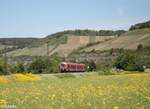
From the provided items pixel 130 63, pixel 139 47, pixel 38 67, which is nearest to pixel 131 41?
pixel 139 47

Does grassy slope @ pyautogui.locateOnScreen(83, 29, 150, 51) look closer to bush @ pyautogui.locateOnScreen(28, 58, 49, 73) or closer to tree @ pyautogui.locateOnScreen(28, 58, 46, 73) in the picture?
bush @ pyautogui.locateOnScreen(28, 58, 49, 73)

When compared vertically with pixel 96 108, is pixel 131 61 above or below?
below

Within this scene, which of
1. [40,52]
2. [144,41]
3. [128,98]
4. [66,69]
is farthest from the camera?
[40,52]

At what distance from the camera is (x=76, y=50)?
181 meters

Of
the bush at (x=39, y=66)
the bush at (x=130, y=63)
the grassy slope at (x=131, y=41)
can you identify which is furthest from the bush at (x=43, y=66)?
the grassy slope at (x=131, y=41)

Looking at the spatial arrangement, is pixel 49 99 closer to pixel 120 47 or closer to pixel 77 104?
pixel 77 104

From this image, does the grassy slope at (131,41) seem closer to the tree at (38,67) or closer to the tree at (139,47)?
the tree at (139,47)

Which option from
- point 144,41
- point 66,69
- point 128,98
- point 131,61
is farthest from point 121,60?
point 128,98

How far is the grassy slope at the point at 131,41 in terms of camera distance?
505ft

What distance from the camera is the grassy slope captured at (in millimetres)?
154000

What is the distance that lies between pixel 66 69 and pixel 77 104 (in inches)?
2878

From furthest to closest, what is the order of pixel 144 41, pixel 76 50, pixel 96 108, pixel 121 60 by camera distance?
1. pixel 76 50
2. pixel 144 41
3. pixel 121 60
4. pixel 96 108

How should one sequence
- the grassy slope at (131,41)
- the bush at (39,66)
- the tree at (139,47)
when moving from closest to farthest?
1. the bush at (39,66)
2. the tree at (139,47)
3. the grassy slope at (131,41)

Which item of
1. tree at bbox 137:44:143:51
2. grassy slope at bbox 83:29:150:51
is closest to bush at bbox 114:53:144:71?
tree at bbox 137:44:143:51
